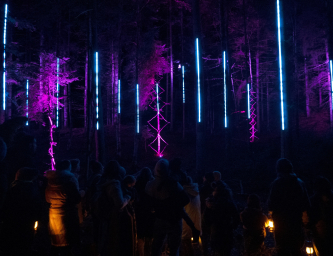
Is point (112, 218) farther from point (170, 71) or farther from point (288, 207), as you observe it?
point (170, 71)

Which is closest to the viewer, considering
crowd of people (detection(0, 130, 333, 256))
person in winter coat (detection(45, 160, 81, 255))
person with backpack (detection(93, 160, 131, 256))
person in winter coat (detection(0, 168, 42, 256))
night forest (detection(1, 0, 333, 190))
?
person with backpack (detection(93, 160, 131, 256))

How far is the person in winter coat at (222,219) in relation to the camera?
5371mm

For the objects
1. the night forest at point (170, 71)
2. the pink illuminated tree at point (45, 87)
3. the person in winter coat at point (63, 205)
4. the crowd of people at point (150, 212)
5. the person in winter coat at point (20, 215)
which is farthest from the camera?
the pink illuminated tree at point (45, 87)

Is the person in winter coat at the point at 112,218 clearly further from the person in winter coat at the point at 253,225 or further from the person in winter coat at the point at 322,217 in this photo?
the person in winter coat at the point at 322,217

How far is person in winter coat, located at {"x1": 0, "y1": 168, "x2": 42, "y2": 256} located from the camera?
4965mm

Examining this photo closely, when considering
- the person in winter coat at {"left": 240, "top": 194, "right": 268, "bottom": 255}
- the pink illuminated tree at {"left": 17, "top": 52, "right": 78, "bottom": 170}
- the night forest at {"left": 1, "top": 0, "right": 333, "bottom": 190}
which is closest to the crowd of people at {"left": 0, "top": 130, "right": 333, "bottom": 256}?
the person in winter coat at {"left": 240, "top": 194, "right": 268, "bottom": 255}

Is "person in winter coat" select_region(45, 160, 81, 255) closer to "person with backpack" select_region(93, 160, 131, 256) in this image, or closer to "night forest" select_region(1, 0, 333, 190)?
"person with backpack" select_region(93, 160, 131, 256)

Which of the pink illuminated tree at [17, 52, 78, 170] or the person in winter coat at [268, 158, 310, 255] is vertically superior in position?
the pink illuminated tree at [17, 52, 78, 170]

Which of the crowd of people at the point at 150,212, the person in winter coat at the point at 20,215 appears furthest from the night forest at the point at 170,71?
the person in winter coat at the point at 20,215

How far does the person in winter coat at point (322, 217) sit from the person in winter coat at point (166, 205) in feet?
7.94

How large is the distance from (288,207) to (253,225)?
804 mm

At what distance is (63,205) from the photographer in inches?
210

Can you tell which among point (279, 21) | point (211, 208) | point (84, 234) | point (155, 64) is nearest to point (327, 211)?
point (211, 208)

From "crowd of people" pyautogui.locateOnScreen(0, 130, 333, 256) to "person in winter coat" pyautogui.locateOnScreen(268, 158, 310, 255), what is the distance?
0.06ft
